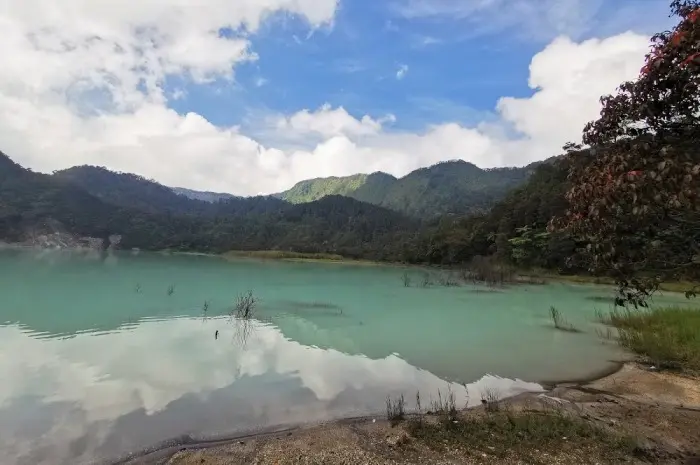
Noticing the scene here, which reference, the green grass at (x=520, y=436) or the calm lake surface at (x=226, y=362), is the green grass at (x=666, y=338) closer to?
the calm lake surface at (x=226, y=362)

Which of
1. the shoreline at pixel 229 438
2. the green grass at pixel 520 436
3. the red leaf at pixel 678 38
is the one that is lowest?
the shoreline at pixel 229 438

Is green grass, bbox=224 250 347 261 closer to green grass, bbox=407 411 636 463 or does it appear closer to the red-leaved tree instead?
green grass, bbox=407 411 636 463

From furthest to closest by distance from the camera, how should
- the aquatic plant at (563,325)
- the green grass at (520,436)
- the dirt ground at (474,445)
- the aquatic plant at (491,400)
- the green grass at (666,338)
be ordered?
the aquatic plant at (563,325), the green grass at (666,338), the aquatic plant at (491,400), the green grass at (520,436), the dirt ground at (474,445)

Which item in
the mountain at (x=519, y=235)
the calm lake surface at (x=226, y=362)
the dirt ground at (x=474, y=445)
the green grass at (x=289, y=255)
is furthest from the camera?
the green grass at (x=289, y=255)

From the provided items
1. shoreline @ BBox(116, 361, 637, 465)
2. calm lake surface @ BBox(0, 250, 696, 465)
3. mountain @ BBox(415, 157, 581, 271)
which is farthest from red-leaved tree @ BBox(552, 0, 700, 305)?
mountain @ BBox(415, 157, 581, 271)

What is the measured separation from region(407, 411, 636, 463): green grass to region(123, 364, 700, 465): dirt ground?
25mm

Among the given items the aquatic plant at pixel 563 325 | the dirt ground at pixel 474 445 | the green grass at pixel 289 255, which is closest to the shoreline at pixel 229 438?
the dirt ground at pixel 474 445

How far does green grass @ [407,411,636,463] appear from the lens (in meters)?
5.52

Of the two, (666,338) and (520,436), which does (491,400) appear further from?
(666,338)

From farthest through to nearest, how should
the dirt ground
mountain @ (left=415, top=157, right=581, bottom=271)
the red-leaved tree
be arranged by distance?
mountain @ (left=415, top=157, right=581, bottom=271)
the dirt ground
the red-leaved tree

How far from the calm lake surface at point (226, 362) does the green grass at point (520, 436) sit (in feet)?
6.46

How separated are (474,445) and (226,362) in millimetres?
7426

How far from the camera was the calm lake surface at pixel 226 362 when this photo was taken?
7.26m

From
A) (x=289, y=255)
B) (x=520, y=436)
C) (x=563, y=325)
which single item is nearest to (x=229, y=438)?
(x=520, y=436)
